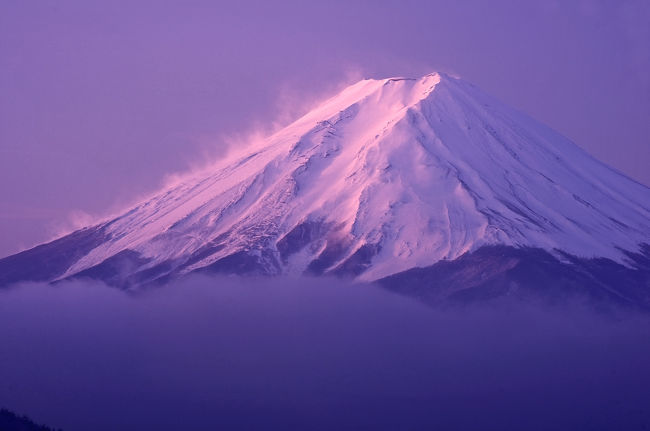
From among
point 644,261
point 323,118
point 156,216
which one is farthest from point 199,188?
point 644,261

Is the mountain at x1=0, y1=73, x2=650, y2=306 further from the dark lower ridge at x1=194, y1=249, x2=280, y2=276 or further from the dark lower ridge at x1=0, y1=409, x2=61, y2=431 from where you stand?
the dark lower ridge at x1=0, y1=409, x2=61, y2=431

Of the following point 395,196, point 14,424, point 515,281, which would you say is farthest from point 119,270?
point 14,424

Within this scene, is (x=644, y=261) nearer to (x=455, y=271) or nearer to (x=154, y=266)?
(x=455, y=271)

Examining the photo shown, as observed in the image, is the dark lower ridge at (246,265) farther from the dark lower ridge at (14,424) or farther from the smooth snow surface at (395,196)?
the dark lower ridge at (14,424)

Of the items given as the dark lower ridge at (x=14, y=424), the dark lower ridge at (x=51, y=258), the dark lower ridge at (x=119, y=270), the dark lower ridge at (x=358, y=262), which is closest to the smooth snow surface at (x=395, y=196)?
the dark lower ridge at (x=358, y=262)

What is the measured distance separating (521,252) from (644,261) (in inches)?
310

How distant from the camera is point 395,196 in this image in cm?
7238

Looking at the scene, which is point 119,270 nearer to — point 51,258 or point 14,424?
point 51,258

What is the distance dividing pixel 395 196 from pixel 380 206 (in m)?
1.27

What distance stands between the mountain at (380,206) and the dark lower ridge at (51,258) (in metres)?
0.12

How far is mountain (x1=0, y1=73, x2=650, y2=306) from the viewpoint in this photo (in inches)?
2744

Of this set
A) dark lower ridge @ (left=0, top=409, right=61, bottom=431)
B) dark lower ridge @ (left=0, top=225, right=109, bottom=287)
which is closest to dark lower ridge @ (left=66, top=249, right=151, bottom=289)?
dark lower ridge @ (left=0, top=225, right=109, bottom=287)

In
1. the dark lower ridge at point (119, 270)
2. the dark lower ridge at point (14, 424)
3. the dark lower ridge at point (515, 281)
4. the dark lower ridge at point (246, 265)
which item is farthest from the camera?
the dark lower ridge at point (119, 270)

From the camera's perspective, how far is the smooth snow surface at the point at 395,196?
229 ft
